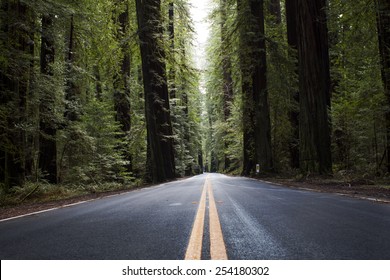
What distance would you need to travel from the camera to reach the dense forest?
9938 millimetres

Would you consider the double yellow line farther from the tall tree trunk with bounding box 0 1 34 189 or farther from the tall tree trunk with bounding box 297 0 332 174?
the tall tree trunk with bounding box 297 0 332 174

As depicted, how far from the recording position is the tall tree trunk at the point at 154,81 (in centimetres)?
1645

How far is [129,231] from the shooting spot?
3527 millimetres

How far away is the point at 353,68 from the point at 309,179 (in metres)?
7.47

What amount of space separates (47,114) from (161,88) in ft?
26.6

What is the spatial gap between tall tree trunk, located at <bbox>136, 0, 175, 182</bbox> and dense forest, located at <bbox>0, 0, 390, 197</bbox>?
0.06m

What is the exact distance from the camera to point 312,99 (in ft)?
40.3

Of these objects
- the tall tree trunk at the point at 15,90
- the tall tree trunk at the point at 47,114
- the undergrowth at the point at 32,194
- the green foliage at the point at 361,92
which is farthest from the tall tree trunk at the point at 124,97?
the green foliage at the point at 361,92

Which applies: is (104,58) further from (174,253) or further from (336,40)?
(336,40)

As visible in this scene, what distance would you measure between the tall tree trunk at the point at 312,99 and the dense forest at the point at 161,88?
41mm

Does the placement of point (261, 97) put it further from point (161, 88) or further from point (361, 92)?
point (361, 92)

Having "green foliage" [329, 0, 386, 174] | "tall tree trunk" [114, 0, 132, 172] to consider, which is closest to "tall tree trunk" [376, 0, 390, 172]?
"green foliage" [329, 0, 386, 174]

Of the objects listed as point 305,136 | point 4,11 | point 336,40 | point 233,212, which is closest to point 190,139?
point 336,40

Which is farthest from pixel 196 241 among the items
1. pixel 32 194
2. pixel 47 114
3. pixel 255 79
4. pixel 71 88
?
pixel 255 79
